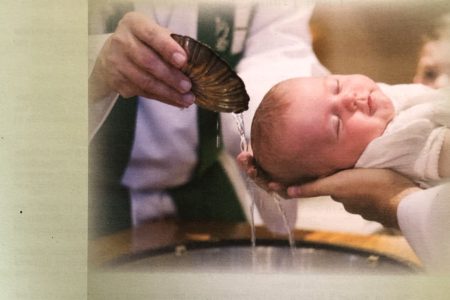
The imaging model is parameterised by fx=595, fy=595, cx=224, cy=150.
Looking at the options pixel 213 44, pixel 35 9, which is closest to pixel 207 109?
pixel 213 44

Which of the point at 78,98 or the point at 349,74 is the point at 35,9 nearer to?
the point at 78,98

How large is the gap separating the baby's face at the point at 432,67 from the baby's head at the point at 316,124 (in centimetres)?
8

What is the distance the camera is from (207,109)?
1066 millimetres

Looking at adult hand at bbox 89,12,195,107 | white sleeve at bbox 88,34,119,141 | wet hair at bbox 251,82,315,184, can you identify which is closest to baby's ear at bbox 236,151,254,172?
wet hair at bbox 251,82,315,184

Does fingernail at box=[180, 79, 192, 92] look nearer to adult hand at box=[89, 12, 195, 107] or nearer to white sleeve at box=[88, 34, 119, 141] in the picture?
adult hand at box=[89, 12, 195, 107]

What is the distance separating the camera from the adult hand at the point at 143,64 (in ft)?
3.48

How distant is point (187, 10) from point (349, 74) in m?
0.31

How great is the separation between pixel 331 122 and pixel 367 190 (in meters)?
0.14

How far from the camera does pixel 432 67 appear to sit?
106cm

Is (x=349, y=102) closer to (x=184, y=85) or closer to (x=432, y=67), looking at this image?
(x=432, y=67)

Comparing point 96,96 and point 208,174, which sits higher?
point 96,96

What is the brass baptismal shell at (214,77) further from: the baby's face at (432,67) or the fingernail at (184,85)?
the baby's face at (432,67)

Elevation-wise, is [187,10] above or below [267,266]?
above

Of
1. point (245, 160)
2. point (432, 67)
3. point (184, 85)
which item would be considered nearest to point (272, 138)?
point (245, 160)
